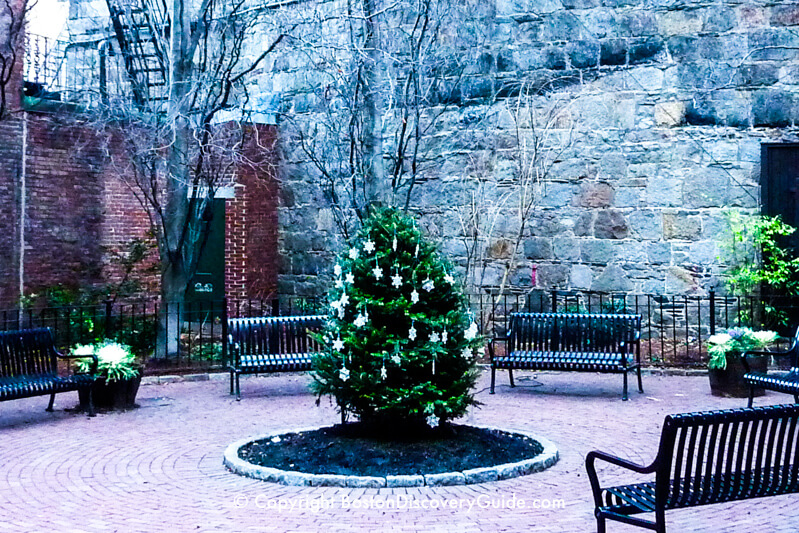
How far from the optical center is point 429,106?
15297 millimetres

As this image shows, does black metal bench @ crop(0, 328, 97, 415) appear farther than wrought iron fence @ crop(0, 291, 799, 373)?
No

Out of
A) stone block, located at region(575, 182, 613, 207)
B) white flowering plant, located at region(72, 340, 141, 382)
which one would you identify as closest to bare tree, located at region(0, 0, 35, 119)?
white flowering plant, located at region(72, 340, 141, 382)

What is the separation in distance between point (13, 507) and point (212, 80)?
8.44 meters

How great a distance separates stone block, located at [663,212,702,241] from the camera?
13.8 metres

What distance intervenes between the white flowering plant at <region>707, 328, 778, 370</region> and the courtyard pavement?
466mm

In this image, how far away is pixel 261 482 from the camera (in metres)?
6.99

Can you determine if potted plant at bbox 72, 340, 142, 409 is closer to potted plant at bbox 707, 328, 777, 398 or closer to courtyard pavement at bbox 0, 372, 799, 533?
courtyard pavement at bbox 0, 372, 799, 533

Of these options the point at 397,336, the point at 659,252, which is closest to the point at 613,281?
the point at 659,252

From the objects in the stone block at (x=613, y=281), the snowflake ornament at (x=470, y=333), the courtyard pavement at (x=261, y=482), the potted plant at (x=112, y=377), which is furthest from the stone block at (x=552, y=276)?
the snowflake ornament at (x=470, y=333)

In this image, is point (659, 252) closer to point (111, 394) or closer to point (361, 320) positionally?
point (361, 320)

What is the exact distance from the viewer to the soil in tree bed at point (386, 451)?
711 cm

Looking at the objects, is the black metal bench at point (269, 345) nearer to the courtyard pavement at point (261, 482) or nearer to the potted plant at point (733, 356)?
the courtyard pavement at point (261, 482)

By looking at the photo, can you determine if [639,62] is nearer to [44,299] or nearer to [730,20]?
[730,20]

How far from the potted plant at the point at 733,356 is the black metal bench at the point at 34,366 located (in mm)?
6972
